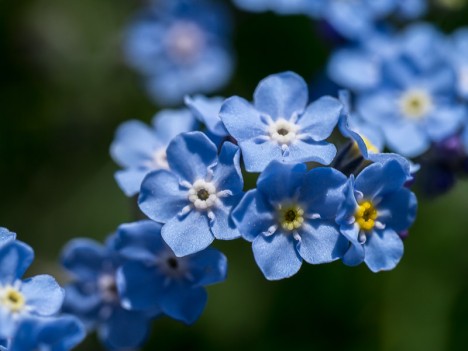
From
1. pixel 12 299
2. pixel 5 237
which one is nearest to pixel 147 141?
pixel 5 237

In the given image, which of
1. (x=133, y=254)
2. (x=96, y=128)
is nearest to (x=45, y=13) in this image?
(x=96, y=128)

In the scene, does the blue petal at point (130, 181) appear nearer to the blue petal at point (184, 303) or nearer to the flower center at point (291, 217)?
the blue petal at point (184, 303)

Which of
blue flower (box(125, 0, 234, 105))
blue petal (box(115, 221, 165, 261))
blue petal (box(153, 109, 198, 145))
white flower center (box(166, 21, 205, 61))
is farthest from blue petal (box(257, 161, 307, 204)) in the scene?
white flower center (box(166, 21, 205, 61))

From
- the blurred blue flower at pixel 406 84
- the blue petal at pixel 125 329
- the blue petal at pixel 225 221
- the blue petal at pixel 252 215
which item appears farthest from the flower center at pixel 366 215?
the blurred blue flower at pixel 406 84

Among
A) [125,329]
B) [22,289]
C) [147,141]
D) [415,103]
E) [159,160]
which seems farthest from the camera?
[415,103]

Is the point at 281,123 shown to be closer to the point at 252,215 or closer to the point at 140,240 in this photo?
the point at 252,215

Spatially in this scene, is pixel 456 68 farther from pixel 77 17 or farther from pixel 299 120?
pixel 77 17
